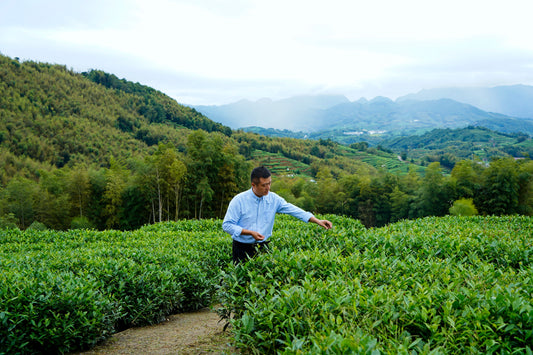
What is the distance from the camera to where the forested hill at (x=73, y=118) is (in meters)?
61.1

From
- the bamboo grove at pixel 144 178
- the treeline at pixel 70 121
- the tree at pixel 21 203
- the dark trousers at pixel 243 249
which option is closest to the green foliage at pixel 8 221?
the bamboo grove at pixel 144 178

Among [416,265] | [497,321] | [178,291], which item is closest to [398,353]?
[497,321]

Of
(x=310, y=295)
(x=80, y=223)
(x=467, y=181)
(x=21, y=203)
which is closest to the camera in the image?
(x=310, y=295)

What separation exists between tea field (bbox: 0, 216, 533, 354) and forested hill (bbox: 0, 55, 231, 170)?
59774 millimetres

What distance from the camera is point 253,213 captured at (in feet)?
15.0

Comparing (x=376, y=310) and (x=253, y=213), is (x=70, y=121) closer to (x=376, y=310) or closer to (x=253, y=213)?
(x=253, y=213)

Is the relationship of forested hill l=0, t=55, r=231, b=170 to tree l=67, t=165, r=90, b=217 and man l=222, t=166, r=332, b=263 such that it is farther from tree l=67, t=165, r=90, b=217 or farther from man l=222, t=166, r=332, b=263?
man l=222, t=166, r=332, b=263

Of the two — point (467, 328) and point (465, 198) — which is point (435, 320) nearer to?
point (467, 328)

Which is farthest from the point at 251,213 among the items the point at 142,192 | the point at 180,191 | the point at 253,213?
the point at 142,192

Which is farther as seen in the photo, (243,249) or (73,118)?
(73,118)

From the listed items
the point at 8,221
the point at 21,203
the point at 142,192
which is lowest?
the point at 8,221

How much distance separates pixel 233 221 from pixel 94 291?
2.03 meters

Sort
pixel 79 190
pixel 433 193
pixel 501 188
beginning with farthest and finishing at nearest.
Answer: pixel 433 193
pixel 79 190
pixel 501 188

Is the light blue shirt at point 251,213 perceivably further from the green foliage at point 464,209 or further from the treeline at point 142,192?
the green foliage at point 464,209
